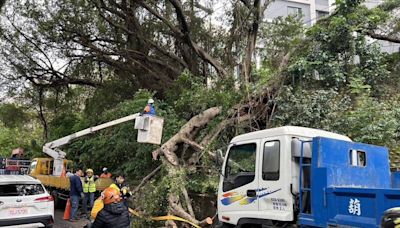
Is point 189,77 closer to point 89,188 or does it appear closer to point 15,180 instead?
point 89,188

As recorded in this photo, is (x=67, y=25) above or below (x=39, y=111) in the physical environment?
above

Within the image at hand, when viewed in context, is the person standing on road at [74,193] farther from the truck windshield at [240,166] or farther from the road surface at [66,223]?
the truck windshield at [240,166]

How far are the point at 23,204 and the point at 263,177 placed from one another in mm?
5816

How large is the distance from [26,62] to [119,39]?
5341 millimetres

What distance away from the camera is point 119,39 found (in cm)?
1794

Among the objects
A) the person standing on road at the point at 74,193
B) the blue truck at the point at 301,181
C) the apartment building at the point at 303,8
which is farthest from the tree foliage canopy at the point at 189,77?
the apartment building at the point at 303,8

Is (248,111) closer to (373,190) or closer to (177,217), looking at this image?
(177,217)

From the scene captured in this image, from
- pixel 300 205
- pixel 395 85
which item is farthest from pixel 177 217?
pixel 395 85

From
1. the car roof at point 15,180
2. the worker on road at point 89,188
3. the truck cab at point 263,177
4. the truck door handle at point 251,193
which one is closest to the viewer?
the truck cab at point 263,177

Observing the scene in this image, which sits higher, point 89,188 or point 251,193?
point 251,193

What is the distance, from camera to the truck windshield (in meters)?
6.26

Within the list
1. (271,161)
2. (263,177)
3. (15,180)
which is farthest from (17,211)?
(271,161)

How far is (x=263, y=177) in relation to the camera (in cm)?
596

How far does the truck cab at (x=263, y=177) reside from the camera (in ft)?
18.4
